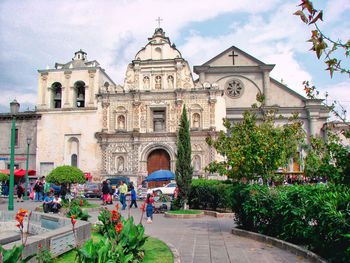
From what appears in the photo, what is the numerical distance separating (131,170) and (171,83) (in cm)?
839

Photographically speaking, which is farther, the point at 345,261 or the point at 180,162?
the point at 180,162

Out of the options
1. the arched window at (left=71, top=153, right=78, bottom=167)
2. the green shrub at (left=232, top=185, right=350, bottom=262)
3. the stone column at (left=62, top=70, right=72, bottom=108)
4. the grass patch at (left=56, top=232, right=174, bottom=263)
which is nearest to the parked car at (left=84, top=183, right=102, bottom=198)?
the arched window at (left=71, top=153, right=78, bottom=167)

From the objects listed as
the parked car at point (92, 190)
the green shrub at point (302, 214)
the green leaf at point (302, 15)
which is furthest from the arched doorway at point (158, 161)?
the green leaf at point (302, 15)

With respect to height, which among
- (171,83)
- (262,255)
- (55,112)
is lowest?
(262,255)

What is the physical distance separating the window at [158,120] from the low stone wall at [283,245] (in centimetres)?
2071

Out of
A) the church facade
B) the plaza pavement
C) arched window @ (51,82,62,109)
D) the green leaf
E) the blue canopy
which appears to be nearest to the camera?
the green leaf

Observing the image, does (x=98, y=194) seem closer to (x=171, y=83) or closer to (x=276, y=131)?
(x=171, y=83)

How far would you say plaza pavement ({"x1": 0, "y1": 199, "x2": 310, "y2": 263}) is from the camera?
7.17 meters

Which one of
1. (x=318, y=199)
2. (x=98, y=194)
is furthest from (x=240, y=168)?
(x=98, y=194)

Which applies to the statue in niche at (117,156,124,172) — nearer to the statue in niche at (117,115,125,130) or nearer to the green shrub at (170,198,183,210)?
the statue in niche at (117,115,125,130)

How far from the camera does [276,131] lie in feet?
34.9

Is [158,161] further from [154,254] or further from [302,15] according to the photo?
[302,15]

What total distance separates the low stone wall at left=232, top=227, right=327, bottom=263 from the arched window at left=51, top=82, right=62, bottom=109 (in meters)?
25.7

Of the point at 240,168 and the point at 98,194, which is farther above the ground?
the point at 240,168
